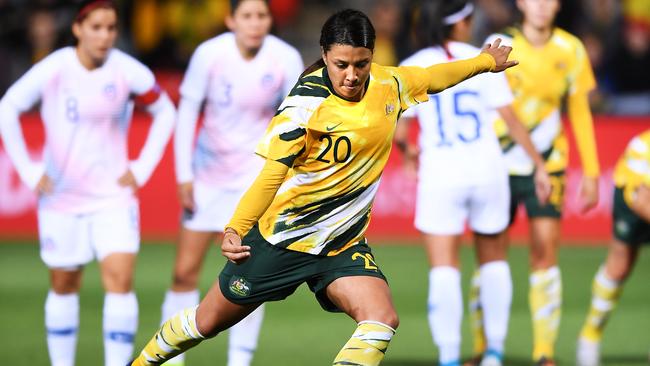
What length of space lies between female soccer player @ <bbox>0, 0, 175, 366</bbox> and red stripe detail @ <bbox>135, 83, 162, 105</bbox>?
4cm

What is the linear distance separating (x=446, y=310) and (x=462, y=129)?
3.48ft

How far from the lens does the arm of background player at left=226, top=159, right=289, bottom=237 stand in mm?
5496

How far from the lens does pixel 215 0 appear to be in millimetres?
16234

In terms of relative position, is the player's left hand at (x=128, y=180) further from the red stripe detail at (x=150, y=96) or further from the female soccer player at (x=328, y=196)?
the female soccer player at (x=328, y=196)

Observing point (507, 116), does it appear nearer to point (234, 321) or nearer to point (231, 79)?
point (231, 79)

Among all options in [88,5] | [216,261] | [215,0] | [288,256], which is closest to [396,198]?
[216,261]

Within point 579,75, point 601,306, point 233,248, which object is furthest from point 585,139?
point 233,248

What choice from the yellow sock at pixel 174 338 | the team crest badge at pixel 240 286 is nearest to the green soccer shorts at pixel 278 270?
the team crest badge at pixel 240 286

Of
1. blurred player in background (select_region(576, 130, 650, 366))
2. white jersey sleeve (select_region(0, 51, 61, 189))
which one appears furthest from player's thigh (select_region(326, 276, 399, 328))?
blurred player in background (select_region(576, 130, 650, 366))

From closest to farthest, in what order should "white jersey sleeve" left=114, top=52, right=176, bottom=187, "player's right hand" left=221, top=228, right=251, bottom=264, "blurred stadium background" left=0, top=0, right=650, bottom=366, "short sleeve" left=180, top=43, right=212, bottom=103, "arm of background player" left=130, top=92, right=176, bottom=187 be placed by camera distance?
"player's right hand" left=221, top=228, right=251, bottom=264
"white jersey sleeve" left=114, top=52, right=176, bottom=187
"arm of background player" left=130, top=92, right=176, bottom=187
"short sleeve" left=180, top=43, right=212, bottom=103
"blurred stadium background" left=0, top=0, right=650, bottom=366

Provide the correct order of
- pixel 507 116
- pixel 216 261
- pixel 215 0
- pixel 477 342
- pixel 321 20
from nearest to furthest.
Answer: pixel 507 116, pixel 477 342, pixel 216 261, pixel 215 0, pixel 321 20

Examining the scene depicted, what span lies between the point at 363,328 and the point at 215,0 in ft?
36.3

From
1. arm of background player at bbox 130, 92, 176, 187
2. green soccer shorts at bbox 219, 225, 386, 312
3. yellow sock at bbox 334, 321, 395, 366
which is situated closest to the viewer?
yellow sock at bbox 334, 321, 395, 366

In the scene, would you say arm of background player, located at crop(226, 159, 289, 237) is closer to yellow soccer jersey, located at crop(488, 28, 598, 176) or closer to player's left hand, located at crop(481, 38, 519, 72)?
player's left hand, located at crop(481, 38, 519, 72)
